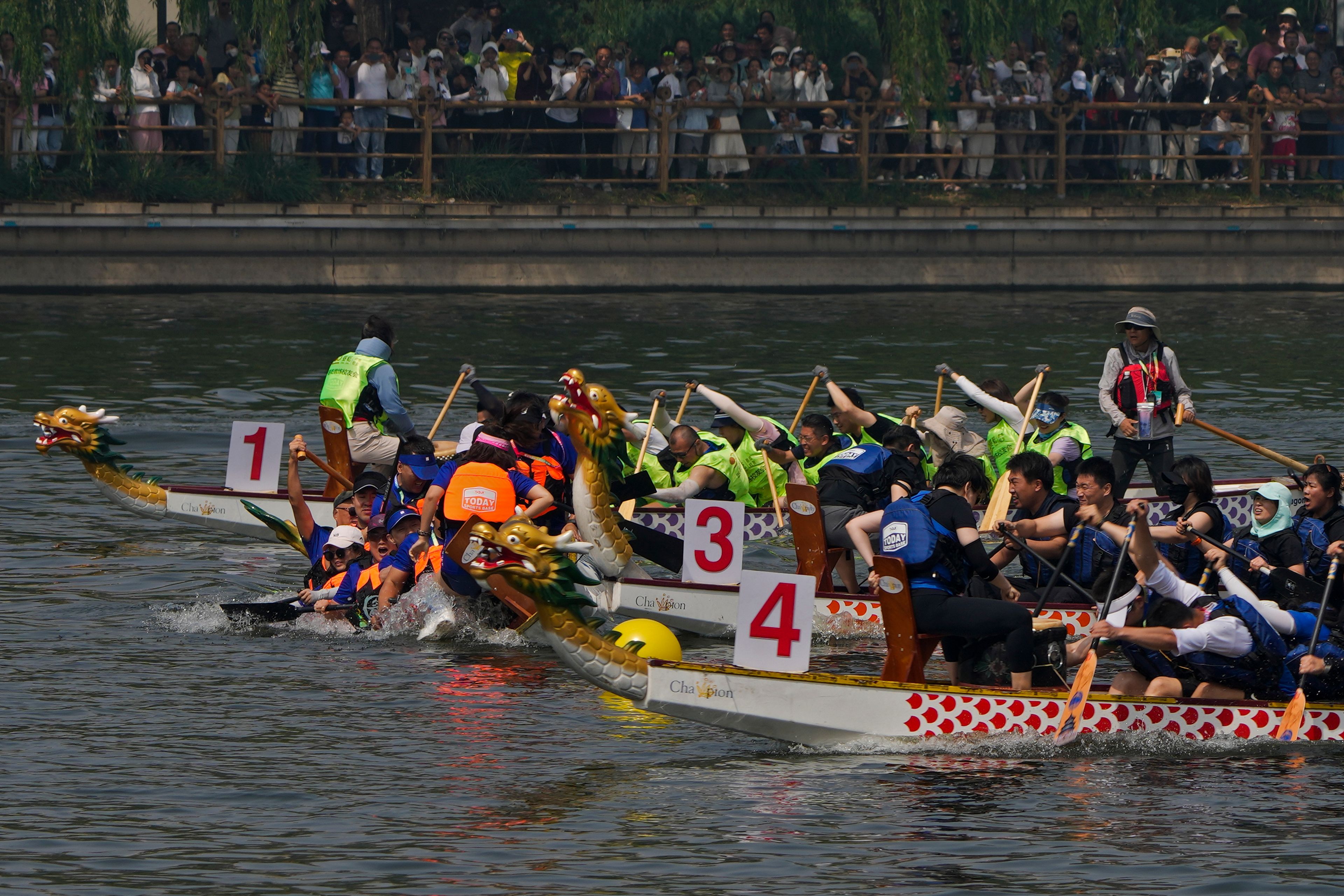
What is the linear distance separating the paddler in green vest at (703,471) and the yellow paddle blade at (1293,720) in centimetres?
497

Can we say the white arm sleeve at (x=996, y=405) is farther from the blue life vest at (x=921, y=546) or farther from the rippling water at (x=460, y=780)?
the blue life vest at (x=921, y=546)

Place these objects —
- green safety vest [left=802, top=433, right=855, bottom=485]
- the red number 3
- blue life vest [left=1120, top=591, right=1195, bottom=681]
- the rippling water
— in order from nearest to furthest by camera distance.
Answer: the rippling water → blue life vest [left=1120, top=591, right=1195, bottom=681] → the red number 3 → green safety vest [left=802, top=433, right=855, bottom=485]

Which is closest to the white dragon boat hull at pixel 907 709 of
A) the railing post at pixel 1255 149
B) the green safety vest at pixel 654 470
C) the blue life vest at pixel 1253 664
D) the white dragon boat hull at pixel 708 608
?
the blue life vest at pixel 1253 664

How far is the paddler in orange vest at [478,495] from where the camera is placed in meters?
12.7

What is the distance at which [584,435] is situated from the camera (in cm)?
1286

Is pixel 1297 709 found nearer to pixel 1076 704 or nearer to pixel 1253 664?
pixel 1253 664

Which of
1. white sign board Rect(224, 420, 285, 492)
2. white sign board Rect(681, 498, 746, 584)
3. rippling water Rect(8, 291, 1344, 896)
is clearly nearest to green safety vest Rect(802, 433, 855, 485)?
white sign board Rect(681, 498, 746, 584)

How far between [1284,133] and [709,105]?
837cm

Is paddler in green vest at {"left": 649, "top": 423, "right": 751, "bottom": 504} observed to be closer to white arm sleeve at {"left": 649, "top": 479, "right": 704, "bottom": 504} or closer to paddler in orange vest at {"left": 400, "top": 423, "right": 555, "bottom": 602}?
white arm sleeve at {"left": 649, "top": 479, "right": 704, "bottom": 504}

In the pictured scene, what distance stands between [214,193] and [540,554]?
20.2 meters

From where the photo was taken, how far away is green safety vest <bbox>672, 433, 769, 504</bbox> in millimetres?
14938

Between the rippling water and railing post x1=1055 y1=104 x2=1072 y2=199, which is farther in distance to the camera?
railing post x1=1055 y1=104 x2=1072 y2=199

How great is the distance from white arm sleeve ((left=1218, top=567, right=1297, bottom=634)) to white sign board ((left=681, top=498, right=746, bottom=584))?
365cm

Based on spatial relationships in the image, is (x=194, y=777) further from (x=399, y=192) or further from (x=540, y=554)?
(x=399, y=192)
